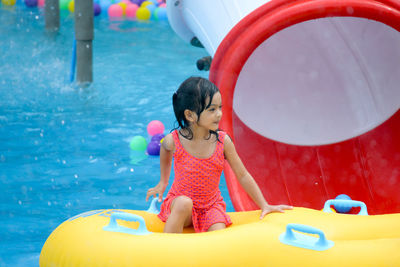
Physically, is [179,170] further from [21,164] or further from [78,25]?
[78,25]

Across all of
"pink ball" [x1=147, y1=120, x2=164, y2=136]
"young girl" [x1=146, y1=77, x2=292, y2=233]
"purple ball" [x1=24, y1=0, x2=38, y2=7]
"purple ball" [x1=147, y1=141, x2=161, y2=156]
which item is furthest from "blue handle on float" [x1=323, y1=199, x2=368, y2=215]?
"purple ball" [x1=24, y1=0, x2=38, y2=7]

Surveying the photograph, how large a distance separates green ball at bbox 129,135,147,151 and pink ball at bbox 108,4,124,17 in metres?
5.12

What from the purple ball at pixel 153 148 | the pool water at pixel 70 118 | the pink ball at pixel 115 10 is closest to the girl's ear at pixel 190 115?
the pool water at pixel 70 118

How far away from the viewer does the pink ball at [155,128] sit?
192 inches

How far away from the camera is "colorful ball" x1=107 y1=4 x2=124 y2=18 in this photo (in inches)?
369

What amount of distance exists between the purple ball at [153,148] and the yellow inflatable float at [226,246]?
7.51ft

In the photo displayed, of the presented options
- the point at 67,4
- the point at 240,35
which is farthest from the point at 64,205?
the point at 67,4

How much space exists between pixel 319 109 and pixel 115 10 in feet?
20.6

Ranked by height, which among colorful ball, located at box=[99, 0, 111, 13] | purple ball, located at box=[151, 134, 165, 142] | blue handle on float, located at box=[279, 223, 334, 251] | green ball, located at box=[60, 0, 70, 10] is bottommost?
green ball, located at box=[60, 0, 70, 10]

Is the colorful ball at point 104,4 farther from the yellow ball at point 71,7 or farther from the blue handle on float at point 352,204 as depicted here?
the blue handle on float at point 352,204

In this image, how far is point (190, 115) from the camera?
2.39 meters

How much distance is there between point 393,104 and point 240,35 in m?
1.10

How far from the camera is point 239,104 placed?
3586mm

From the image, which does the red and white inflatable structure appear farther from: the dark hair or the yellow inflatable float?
the yellow inflatable float
